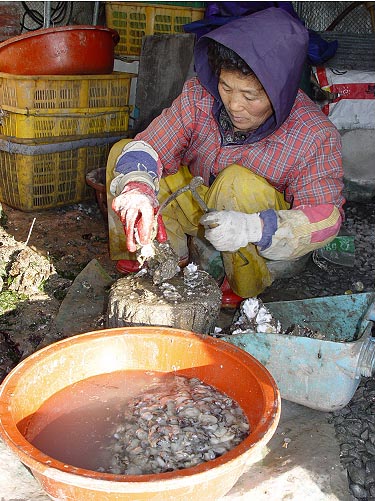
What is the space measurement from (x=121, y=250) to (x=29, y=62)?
1.61 metres

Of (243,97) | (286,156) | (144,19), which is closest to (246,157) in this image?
(286,156)

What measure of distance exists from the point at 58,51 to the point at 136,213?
2394mm

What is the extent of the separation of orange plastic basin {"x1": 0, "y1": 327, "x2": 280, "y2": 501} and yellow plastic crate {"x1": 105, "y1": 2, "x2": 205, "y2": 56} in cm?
387

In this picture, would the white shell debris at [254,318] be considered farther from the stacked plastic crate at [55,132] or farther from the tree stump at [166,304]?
the stacked plastic crate at [55,132]

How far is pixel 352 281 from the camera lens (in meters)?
3.79

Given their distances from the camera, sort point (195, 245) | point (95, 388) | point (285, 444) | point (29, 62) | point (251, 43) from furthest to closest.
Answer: point (29, 62) < point (195, 245) < point (251, 43) < point (285, 444) < point (95, 388)

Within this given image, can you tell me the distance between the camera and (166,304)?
8.15 ft

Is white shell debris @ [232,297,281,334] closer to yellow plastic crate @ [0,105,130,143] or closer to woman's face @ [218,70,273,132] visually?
woman's face @ [218,70,273,132]

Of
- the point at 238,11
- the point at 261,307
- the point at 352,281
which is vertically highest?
the point at 238,11

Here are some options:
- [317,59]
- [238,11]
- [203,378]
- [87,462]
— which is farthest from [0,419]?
[317,59]

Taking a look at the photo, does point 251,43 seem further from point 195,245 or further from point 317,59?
point 317,59

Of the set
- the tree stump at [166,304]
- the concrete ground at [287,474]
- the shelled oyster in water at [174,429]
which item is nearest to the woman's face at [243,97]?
the tree stump at [166,304]

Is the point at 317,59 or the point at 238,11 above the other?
the point at 238,11

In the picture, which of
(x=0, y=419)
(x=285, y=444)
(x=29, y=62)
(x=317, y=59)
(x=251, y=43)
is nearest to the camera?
(x=0, y=419)
